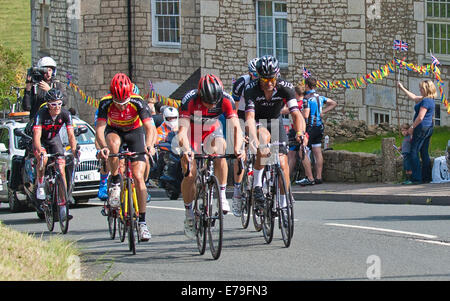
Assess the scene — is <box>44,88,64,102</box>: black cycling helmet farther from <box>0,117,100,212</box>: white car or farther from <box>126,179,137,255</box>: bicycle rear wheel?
<box>126,179,137,255</box>: bicycle rear wheel

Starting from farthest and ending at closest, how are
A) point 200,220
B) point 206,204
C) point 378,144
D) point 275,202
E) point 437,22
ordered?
point 437,22 < point 378,144 < point 275,202 < point 200,220 < point 206,204

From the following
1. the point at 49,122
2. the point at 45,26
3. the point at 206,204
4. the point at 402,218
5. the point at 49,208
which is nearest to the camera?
the point at 206,204

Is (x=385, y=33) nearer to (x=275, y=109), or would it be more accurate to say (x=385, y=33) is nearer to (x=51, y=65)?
(x=51, y=65)

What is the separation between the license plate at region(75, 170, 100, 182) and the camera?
1715cm

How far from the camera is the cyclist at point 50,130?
1362 centimetres

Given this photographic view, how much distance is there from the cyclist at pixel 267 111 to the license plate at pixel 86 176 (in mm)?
6193

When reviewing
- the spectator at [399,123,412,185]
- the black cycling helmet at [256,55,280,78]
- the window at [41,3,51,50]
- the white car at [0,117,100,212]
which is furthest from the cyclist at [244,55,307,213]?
→ the window at [41,3,51,50]

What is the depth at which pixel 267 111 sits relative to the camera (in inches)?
455

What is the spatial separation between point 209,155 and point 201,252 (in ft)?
3.58

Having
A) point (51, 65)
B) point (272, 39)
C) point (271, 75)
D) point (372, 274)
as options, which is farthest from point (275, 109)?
point (272, 39)

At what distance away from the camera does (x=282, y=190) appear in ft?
35.9

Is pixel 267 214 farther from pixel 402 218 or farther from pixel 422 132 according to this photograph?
pixel 422 132

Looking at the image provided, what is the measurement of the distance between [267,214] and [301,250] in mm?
620

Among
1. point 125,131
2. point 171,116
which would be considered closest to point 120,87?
point 125,131
